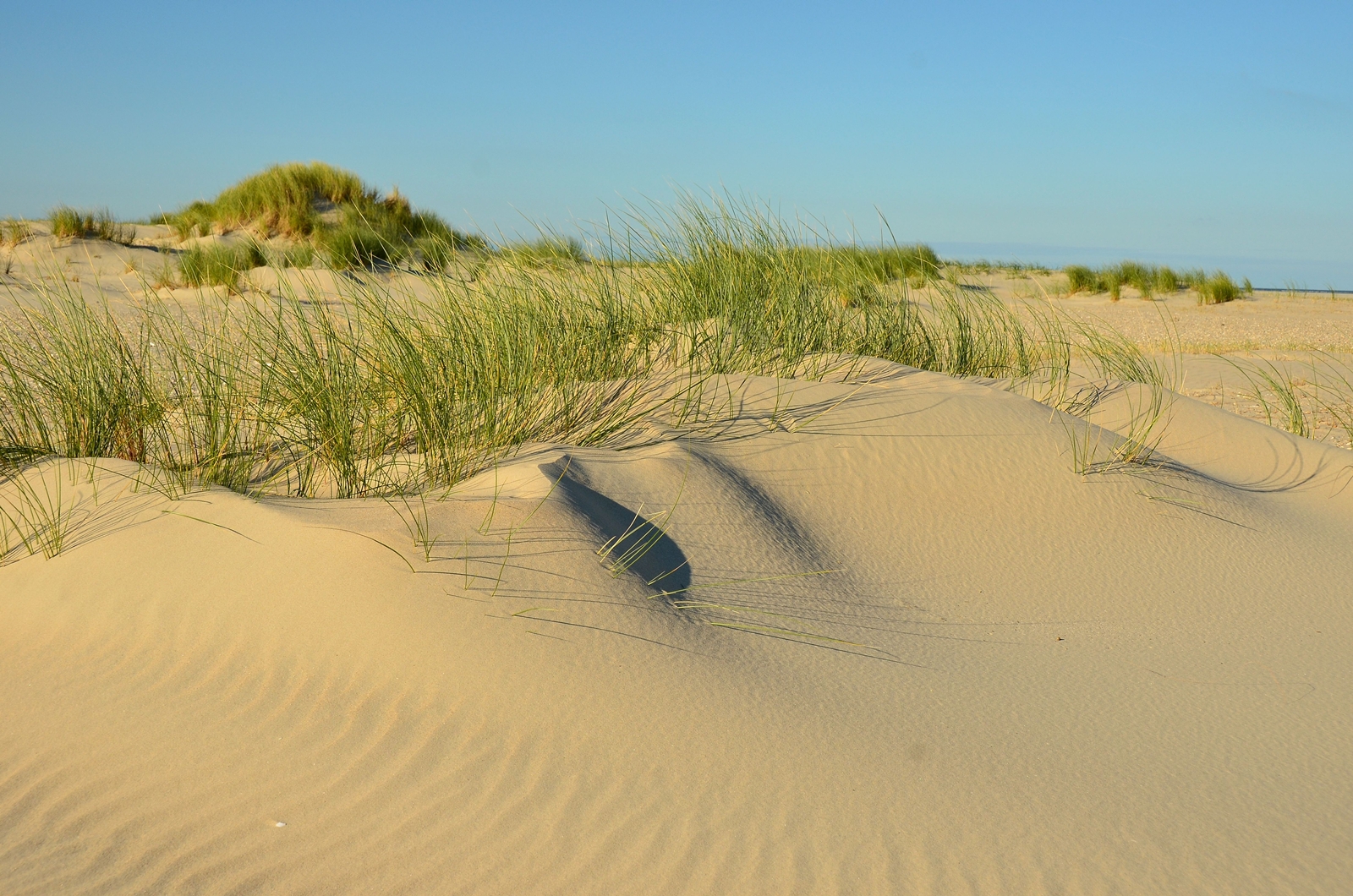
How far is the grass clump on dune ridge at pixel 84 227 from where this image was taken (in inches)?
387

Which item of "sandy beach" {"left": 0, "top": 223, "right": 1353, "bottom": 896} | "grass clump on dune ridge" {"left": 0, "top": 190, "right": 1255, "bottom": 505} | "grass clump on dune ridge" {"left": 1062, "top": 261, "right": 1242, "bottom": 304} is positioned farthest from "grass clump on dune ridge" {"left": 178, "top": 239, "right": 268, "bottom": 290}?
"grass clump on dune ridge" {"left": 1062, "top": 261, "right": 1242, "bottom": 304}

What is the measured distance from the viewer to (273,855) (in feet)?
4.84

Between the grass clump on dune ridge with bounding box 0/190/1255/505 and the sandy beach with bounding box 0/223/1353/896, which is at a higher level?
the grass clump on dune ridge with bounding box 0/190/1255/505

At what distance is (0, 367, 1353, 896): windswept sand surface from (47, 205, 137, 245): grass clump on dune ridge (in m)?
8.71

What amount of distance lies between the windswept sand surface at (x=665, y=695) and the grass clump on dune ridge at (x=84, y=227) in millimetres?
8706

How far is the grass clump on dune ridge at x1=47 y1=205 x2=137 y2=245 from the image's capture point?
9.82m

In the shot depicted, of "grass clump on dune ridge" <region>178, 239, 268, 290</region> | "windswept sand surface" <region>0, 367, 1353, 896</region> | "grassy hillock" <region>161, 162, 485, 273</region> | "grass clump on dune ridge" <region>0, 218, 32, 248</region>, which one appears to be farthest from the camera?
"grassy hillock" <region>161, 162, 485, 273</region>

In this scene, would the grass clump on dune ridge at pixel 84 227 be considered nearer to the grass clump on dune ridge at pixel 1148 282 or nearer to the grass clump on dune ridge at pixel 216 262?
the grass clump on dune ridge at pixel 216 262

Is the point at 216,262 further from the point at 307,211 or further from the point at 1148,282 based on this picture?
the point at 1148,282

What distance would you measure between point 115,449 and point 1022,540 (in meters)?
2.71

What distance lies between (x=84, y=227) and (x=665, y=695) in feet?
34.8

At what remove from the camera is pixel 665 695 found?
1867mm

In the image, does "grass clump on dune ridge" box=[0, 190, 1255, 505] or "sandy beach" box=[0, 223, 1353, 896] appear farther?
"grass clump on dune ridge" box=[0, 190, 1255, 505]

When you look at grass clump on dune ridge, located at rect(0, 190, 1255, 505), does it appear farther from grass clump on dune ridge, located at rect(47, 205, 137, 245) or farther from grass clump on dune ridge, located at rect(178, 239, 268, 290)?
grass clump on dune ridge, located at rect(47, 205, 137, 245)
